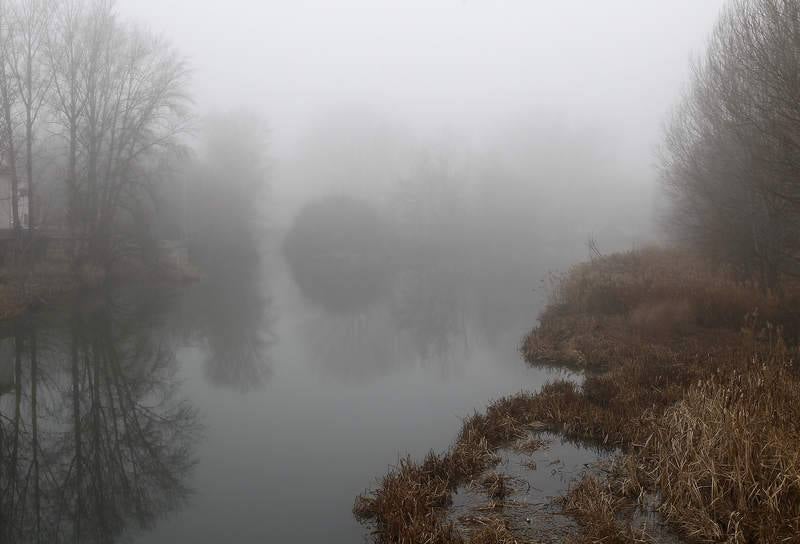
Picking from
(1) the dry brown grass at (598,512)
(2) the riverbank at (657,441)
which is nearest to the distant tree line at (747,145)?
(2) the riverbank at (657,441)

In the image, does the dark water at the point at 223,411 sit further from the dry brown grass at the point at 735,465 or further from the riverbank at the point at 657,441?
the dry brown grass at the point at 735,465

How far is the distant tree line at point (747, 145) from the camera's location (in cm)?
1034

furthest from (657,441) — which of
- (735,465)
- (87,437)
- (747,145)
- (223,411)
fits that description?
(747,145)

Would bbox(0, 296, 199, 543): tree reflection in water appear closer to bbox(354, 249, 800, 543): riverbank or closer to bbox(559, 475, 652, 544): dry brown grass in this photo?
bbox(354, 249, 800, 543): riverbank

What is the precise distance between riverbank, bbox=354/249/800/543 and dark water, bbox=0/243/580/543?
0.87m

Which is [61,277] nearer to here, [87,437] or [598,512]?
[87,437]

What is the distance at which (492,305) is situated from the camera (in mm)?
23531

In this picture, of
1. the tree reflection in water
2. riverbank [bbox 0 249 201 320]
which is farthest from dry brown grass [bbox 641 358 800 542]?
riverbank [bbox 0 249 201 320]

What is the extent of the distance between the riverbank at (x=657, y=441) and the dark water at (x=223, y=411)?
2.86 feet

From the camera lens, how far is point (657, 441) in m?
7.00

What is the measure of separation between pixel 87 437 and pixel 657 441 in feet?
27.0

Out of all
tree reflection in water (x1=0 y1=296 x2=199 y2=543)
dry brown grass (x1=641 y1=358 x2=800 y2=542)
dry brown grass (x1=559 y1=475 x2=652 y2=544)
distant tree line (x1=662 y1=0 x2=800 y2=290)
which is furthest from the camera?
distant tree line (x1=662 y1=0 x2=800 y2=290)

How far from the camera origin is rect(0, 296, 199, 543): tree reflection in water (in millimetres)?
6809

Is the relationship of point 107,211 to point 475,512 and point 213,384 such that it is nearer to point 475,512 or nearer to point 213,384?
point 213,384
